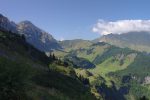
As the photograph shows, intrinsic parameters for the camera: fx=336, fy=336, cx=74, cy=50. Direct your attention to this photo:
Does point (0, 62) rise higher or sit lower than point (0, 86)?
higher

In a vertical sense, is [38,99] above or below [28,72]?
below

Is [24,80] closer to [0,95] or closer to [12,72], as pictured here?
[12,72]

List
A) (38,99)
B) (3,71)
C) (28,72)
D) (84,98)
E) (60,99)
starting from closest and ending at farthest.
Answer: (3,71) < (28,72) < (38,99) < (60,99) < (84,98)

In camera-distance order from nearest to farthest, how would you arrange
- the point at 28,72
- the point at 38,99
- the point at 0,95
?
1. the point at 0,95
2. the point at 28,72
3. the point at 38,99

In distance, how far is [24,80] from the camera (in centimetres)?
2192

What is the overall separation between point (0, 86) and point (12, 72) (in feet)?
4.51

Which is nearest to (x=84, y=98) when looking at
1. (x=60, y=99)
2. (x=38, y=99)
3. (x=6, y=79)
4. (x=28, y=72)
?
(x=60, y=99)

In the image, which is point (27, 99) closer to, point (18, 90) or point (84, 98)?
point (18, 90)

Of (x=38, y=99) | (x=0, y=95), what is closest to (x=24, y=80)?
(x=0, y=95)

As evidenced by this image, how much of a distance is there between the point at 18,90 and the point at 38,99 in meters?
4.70

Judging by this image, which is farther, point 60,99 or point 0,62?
point 60,99

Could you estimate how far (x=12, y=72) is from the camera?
21219 millimetres

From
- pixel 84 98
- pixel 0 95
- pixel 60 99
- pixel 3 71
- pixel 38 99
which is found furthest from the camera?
pixel 84 98

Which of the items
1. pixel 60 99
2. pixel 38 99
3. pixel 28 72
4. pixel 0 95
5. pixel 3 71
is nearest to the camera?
pixel 0 95
